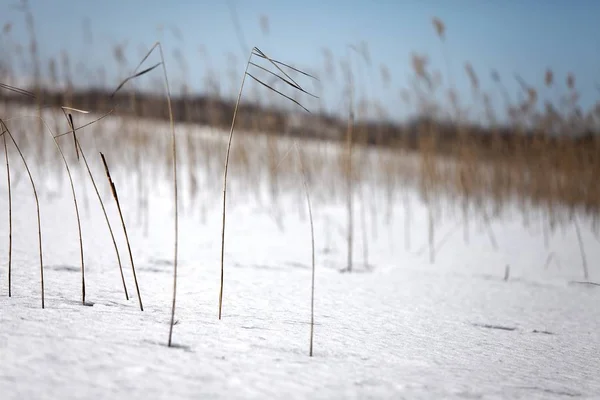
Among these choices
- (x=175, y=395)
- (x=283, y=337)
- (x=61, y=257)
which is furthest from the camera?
(x=61, y=257)

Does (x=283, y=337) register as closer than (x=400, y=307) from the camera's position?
Yes

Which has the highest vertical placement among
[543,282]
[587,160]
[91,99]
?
[91,99]

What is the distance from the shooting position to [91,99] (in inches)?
117

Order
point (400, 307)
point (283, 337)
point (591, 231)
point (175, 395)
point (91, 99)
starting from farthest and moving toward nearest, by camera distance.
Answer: point (91, 99) → point (591, 231) → point (400, 307) → point (283, 337) → point (175, 395)

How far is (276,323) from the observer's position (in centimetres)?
68

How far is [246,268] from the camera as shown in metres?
1.17

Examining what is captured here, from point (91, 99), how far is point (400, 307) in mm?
2792

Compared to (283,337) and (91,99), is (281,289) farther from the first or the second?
(91,99)

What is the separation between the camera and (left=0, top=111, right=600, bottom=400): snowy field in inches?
17.4

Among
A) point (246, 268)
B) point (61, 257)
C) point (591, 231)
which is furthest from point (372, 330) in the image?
point (591, 231)

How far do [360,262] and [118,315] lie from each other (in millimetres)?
993

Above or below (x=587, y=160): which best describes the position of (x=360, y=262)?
below

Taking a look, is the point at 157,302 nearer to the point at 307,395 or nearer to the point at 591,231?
the point at 307,395

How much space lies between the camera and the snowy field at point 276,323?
1.45 feet
